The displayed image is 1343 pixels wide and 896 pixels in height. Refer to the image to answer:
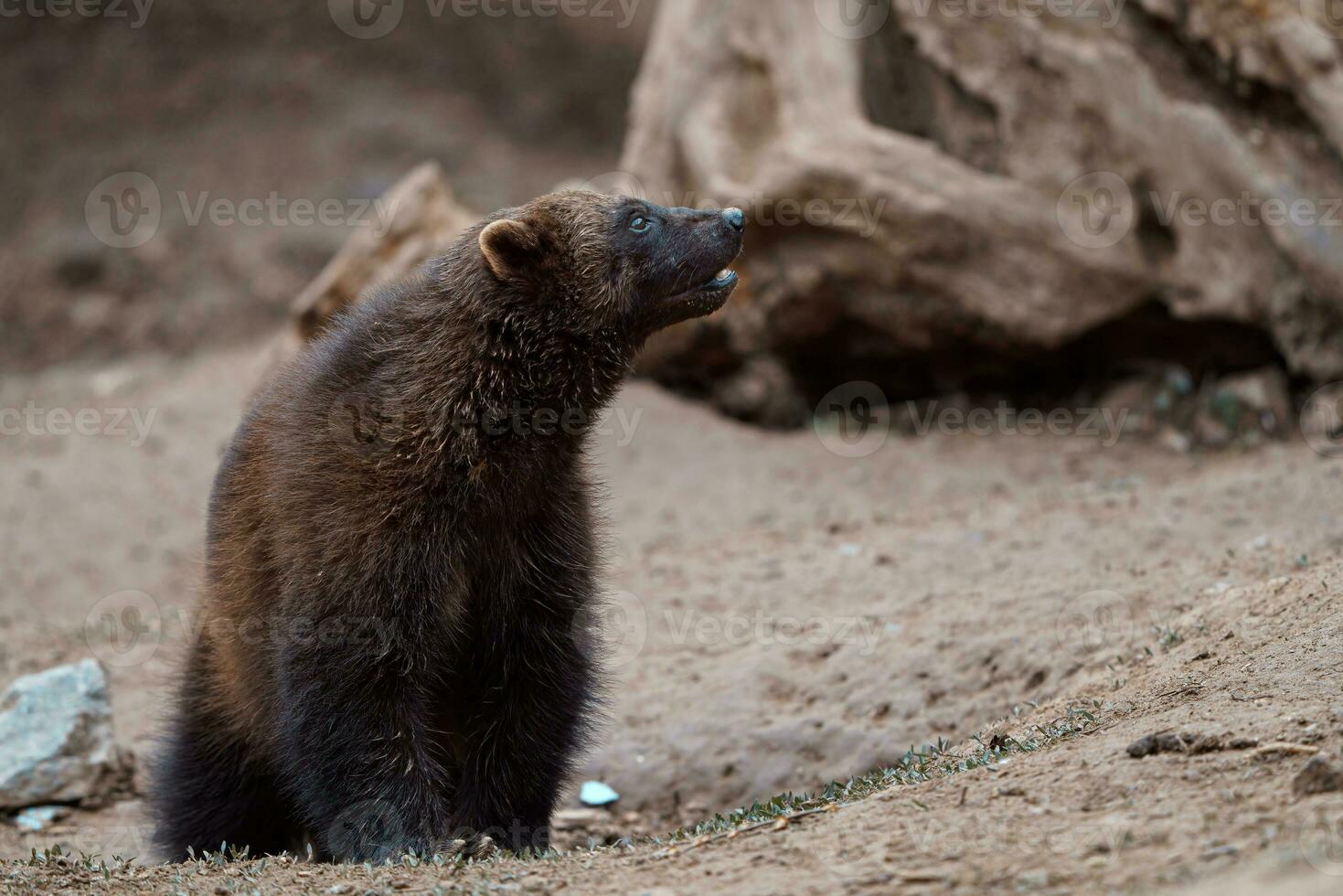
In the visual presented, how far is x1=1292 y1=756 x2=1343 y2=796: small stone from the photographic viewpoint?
317cm

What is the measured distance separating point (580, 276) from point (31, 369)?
11966mm

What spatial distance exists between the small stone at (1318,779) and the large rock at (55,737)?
16.8 feet

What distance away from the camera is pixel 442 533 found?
4.52 metres

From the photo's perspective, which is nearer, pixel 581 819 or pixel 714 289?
pixel 714 289

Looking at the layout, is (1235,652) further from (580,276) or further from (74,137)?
(74,137)

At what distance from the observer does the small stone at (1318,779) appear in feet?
10.4

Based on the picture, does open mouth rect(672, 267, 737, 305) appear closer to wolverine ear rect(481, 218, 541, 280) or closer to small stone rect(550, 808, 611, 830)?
wolverine ear rect(481, 218, 541, 280)

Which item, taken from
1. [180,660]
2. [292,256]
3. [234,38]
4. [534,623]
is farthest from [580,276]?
[234,38]

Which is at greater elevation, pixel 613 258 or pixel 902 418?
pixel 613 258

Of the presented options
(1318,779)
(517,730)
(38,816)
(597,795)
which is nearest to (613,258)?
(517,730)

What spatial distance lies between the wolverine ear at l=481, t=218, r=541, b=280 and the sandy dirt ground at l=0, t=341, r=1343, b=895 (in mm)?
1558

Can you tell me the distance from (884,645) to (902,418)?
448 centimetres

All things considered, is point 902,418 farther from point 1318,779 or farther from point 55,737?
point 1318,779

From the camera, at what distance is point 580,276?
493 centimetres
